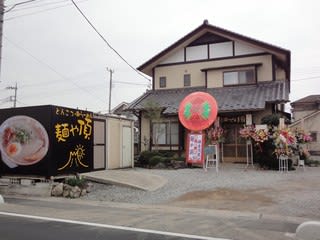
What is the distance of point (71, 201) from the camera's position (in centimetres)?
1055

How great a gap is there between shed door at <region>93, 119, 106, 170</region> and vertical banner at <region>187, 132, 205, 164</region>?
4117 millimetres

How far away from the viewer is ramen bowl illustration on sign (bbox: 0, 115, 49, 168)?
12.0 metres

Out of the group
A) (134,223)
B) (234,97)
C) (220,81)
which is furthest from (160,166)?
(134,223)

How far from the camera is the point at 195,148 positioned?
16.6 metres

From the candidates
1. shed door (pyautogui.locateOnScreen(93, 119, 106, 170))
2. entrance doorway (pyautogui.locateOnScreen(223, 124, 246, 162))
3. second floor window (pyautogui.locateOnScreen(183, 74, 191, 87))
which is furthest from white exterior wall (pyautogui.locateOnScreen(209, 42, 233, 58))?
shed door (pyautogui.locateOnScreen(93, 119, 106, 170))

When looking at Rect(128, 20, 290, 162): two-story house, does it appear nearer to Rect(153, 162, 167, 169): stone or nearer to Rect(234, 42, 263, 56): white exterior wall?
Rect(234, 42, 263, 56): white exterior wall

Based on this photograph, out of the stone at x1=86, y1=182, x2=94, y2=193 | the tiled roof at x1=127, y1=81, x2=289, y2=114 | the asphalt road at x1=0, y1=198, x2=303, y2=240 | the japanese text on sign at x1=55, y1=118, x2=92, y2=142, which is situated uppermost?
the tiled roof at x1=127, y1=81, x2=289, y2=114

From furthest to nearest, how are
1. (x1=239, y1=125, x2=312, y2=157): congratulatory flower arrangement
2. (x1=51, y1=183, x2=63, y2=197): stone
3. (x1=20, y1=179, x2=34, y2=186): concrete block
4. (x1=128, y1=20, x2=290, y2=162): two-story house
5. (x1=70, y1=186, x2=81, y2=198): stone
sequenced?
(x1=128, y1=20, x2=290, y2=162): two-story house < (x1=239, y1=125, x2=312, y2=157): congratulatory flower arrangement < (x1=20, y1=179, x2=34, y2=186): concrete block < (x1=51, y1=183, x2=63, y2=197): stone < (x1=70, y1=186, x2=81, y2=198): stone

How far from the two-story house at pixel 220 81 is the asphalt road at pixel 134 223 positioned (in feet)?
34.9

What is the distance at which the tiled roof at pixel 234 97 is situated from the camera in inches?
717

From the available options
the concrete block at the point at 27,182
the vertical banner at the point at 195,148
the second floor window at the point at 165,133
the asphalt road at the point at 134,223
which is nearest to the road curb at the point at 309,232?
the asphalt road at the point at 134,223

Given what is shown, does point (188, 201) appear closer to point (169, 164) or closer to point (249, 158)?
point (169, 164)

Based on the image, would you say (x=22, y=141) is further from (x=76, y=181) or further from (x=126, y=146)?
(x=126, y=146)

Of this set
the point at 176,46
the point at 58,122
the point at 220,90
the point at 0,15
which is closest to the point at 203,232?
the point at 58,122
